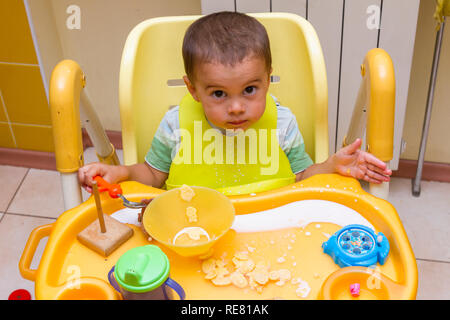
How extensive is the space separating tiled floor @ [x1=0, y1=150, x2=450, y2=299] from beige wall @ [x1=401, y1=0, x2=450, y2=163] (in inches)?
5.0

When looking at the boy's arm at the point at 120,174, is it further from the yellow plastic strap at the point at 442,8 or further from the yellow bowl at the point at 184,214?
the yellow plastic strap at the point at 442,8

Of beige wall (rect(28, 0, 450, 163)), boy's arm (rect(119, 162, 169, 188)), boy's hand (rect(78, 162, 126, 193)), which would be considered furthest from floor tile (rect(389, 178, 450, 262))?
boy's hand (rect(78, 162, 126, 193))

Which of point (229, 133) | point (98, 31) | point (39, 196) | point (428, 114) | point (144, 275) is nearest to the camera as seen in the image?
point (144, 275)

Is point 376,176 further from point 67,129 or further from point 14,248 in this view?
point 14,248

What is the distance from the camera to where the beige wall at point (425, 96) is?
52.2 inches

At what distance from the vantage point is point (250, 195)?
79cm

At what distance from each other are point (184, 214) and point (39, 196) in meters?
1.09

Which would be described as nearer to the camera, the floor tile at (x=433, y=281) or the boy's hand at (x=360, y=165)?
the boy's hand at (x=360, y=165)

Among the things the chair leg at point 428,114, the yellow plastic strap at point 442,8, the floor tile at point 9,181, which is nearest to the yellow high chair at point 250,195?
the yellow plastic strap at point 442,8

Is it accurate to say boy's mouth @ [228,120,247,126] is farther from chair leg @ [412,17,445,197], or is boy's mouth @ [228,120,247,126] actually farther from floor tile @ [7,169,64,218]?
floor tile @ [7,169,64,218]

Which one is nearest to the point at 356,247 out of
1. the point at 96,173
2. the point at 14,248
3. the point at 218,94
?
the point at 218,94

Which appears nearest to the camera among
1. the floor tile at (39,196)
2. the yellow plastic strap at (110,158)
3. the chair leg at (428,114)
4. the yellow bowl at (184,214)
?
the yellow bowl at (184,214)
